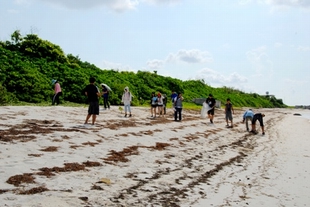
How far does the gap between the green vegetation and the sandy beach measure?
43.2 ft

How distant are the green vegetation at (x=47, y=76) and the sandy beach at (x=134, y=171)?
13.2 m

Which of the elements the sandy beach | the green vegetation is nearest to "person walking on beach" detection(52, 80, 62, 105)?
the green vegetation

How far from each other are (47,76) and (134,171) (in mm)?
23810

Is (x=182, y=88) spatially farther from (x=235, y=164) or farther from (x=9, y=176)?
(x=9, y=176)

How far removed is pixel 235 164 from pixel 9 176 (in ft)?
Answer: 20.1

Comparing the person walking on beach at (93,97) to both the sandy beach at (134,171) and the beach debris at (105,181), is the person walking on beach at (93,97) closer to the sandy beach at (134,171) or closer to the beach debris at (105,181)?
the sandy beach at (134,171)

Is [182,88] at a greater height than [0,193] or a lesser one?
greater

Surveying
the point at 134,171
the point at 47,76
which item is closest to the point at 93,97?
the point at 134,171

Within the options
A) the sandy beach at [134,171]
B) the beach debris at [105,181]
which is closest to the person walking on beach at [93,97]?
the sandy beach at [134,171]

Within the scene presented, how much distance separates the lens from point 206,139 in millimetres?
15164

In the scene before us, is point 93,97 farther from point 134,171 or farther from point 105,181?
point 105,181

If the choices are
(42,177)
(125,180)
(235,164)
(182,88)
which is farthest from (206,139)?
(182,88)

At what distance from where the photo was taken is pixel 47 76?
30062 millimetres

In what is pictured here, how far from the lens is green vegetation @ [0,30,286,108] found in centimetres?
2617
